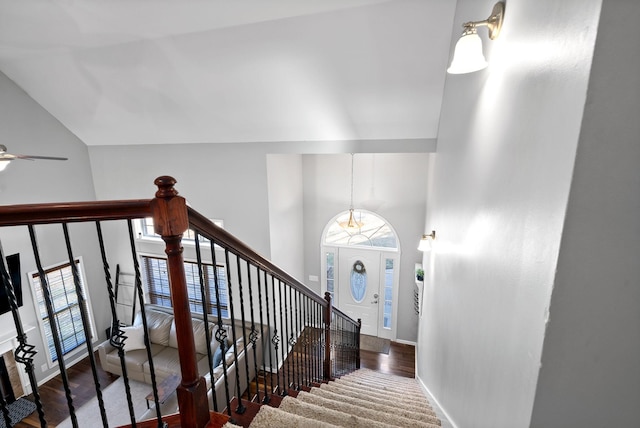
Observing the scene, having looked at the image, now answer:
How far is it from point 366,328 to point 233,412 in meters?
5.19

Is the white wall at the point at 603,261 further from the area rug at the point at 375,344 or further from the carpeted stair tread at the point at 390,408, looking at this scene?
the area rug at the point at 375,344

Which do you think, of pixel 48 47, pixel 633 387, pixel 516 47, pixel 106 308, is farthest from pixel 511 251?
pixel 106 308

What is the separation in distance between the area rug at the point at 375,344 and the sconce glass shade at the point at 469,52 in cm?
547

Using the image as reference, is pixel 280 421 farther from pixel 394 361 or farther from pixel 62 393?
pixel 62 393

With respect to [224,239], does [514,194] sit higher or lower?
higher

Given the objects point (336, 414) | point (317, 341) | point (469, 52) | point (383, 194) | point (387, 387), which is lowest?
point (387, 387)

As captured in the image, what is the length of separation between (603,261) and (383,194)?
5.06m

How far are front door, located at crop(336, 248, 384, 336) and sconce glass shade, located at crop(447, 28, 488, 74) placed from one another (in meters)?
4.87

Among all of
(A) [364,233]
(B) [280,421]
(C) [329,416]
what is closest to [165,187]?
(B) [280,421]

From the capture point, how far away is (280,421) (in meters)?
1.37

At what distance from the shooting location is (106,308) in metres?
6.05

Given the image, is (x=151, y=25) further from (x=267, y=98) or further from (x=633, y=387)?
(x=633, y=387)

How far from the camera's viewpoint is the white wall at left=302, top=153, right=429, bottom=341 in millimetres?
5449

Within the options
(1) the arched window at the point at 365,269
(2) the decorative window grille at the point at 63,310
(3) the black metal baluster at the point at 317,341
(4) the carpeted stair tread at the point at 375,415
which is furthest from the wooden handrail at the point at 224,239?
(2) the decorative window grille at the point at 63,310
